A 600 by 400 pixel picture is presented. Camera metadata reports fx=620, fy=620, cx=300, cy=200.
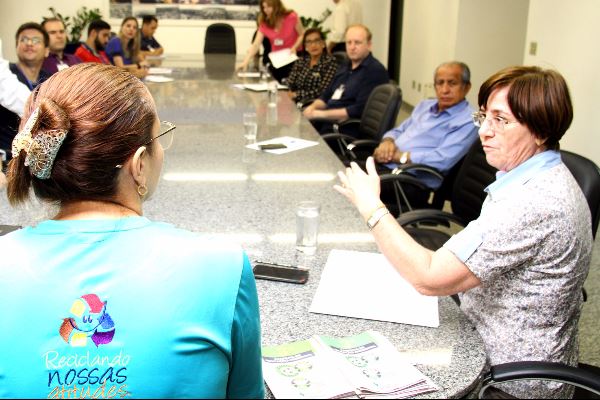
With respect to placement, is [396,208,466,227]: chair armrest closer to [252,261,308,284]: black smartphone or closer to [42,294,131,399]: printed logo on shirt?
[252,261,308,284]: black smartphone

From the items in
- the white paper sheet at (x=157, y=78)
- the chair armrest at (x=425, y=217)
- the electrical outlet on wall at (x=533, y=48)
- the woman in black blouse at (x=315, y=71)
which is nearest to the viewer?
the chair armrest at (x=425, y=217)

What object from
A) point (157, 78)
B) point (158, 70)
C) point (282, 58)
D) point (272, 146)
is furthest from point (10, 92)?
point (282, 58)

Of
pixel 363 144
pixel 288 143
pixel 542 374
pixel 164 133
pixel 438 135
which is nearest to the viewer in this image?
pixel 164 133

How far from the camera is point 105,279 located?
0.91 metres

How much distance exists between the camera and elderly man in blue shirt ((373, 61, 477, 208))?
11.0ft

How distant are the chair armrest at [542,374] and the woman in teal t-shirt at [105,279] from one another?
61 cm

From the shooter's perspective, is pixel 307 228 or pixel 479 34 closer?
pixel 307 228

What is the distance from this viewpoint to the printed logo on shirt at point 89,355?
89 cm

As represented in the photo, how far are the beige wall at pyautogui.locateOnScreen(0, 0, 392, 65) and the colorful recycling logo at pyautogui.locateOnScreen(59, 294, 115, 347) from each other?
31.9 ft

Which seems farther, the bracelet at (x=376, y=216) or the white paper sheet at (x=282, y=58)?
the white paper sheet at (x=282, y=58)

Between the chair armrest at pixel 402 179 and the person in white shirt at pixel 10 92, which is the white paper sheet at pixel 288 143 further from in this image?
the person in white shirt at pixel 10 92

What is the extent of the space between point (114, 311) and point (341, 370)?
53cm

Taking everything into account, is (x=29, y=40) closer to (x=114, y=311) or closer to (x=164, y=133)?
(x=164, y=133)

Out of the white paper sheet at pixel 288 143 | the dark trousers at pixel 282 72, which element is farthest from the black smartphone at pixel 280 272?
the dark trousers at pixel 282 72
